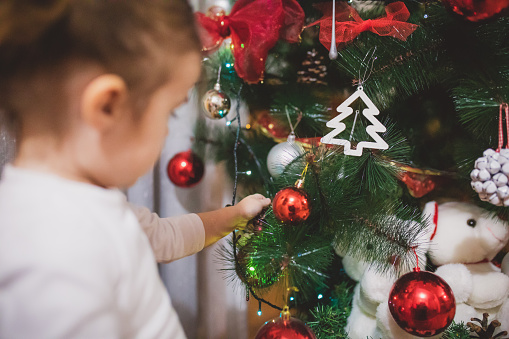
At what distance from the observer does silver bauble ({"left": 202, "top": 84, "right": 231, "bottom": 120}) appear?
0.72m

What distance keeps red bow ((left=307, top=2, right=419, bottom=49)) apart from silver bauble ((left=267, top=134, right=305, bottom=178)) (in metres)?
0.16

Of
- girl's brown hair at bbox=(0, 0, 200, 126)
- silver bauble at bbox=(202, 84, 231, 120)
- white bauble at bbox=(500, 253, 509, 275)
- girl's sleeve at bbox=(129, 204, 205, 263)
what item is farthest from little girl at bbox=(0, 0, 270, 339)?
white bauble at bbox=(500, 253, 509, 275)

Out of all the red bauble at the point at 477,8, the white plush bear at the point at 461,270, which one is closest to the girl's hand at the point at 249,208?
the white plush bear at the point at 461,270

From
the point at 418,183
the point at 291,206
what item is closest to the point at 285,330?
the point at 291,206

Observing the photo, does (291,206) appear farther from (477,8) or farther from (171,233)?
(477,8)

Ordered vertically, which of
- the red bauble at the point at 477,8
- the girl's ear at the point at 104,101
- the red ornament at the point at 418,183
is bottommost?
the red ornament at the point at 418,183

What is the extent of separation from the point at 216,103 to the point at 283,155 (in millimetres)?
164

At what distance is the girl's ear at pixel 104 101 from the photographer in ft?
1.10

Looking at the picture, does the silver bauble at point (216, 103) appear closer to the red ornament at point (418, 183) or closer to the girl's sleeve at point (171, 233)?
the girl's sleeve at point (171, 233)

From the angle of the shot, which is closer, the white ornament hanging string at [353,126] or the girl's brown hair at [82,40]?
the girl's brown hair at [82,40]

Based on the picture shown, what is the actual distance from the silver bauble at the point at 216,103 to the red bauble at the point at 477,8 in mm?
374

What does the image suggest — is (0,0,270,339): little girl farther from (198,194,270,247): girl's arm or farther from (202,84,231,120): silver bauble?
(202,84,231,120): silver bauble

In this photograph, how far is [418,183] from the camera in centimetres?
72

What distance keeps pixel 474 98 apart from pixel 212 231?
1.30 ft
